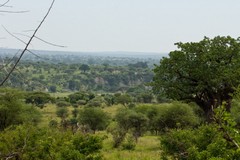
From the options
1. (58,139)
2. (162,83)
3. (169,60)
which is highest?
(169,60)

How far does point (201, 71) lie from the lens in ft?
85.1

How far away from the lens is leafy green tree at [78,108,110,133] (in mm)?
50031

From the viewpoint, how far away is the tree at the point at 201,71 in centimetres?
2591

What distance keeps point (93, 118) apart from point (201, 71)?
1064 inches

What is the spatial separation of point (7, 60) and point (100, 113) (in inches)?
1903

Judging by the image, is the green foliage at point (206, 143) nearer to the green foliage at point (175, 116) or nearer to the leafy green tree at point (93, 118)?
the green foliage at point (175, 116)

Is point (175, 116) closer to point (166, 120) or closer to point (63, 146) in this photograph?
point (166, 120)

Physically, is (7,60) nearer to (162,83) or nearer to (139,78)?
(162,83)

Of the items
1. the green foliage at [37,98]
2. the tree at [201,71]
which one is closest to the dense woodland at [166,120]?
the tree at [201,71]

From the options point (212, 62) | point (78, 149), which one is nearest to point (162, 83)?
point (212, 62)

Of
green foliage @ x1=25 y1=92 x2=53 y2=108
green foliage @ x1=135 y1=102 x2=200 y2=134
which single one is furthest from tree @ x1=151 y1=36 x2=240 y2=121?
green foliage @ x1=25 y1=92 x2=53 y2=108

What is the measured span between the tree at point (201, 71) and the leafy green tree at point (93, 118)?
23517mm

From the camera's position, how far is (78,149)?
1358 centimetres

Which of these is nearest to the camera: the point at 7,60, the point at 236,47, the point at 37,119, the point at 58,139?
the point at 7,60
